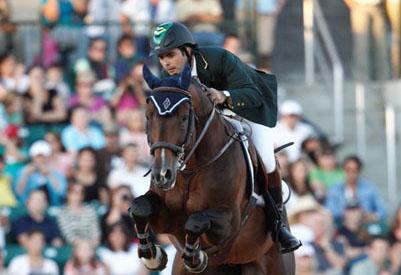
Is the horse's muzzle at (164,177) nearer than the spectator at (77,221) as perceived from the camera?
Yes

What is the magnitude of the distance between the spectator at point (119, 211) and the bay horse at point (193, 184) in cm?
512

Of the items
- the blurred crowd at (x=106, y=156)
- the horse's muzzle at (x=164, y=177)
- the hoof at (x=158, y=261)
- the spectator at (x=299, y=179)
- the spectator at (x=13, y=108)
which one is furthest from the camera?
the spectator at (x=13, y=108)

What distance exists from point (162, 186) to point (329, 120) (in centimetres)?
1119

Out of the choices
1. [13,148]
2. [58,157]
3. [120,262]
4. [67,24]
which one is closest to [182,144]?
[120,262]

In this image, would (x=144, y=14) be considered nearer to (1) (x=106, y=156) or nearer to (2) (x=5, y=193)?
(1) (x=106, y=156)

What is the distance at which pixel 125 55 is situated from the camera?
65.4 feet

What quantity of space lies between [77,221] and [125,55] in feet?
11.3

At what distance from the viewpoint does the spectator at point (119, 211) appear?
17094 mm

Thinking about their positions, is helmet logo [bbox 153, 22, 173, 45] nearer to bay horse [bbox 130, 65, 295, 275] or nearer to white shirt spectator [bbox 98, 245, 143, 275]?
bay horse [bbox 130, 65, 295, 275]

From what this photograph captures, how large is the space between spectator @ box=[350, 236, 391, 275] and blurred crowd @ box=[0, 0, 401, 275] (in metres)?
0.02

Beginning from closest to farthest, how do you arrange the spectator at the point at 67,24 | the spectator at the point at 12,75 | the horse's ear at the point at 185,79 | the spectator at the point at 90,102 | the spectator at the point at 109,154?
the horse's ear at the point at 185,79
the spectator at the point at 109,154
the spectator at the point at 12,75
the spectator at the point at 90,102
the spectator at the point at 67,24

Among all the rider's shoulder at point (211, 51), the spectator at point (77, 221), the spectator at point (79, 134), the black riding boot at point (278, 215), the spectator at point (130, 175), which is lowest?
the spectator at point (77, 221)

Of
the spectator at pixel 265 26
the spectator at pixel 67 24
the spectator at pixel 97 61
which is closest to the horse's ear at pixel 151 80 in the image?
the spectator at pixel 97 61

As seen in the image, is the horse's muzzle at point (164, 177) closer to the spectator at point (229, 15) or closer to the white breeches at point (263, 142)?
the white breeches at point (263, 142)
